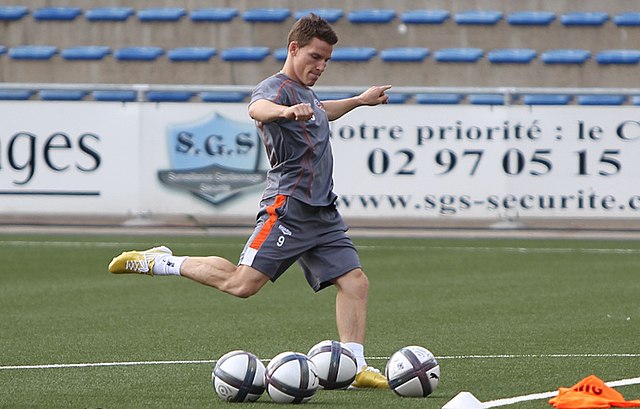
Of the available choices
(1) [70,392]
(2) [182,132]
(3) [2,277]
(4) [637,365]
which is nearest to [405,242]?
(2) [182,132]

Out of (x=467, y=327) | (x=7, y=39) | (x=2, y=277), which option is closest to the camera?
(x=467, y=327)

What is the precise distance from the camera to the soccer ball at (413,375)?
23.8 ft

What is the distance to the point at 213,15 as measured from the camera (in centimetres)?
2453

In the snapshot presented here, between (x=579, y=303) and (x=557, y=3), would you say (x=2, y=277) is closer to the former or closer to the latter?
(x=579, y=303)

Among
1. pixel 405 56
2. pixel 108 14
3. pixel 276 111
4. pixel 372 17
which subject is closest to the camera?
pixel 276 111

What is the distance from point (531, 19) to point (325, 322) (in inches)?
540

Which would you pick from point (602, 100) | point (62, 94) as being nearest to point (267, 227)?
point (602, 100)

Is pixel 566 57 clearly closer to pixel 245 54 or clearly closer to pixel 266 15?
pixel 266 15

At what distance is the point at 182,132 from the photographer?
62.7ft

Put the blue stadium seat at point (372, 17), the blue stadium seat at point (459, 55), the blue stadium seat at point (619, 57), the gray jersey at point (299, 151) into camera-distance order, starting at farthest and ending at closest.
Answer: the blue stadium seat at point (372, 17), the blue stadium seat at point (459, 55), the blue stadium seat at point (619, 57), the gray jersey at point (299, 151)

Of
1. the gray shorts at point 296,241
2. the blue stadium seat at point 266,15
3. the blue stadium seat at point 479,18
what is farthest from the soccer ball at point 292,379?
the blue stadium seat at point 266,15

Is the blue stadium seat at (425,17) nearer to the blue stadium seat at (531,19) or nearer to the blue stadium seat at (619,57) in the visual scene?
the blue stadium seat at (531,19)

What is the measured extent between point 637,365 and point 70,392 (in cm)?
331

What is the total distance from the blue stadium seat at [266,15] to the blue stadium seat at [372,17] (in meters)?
1.13
